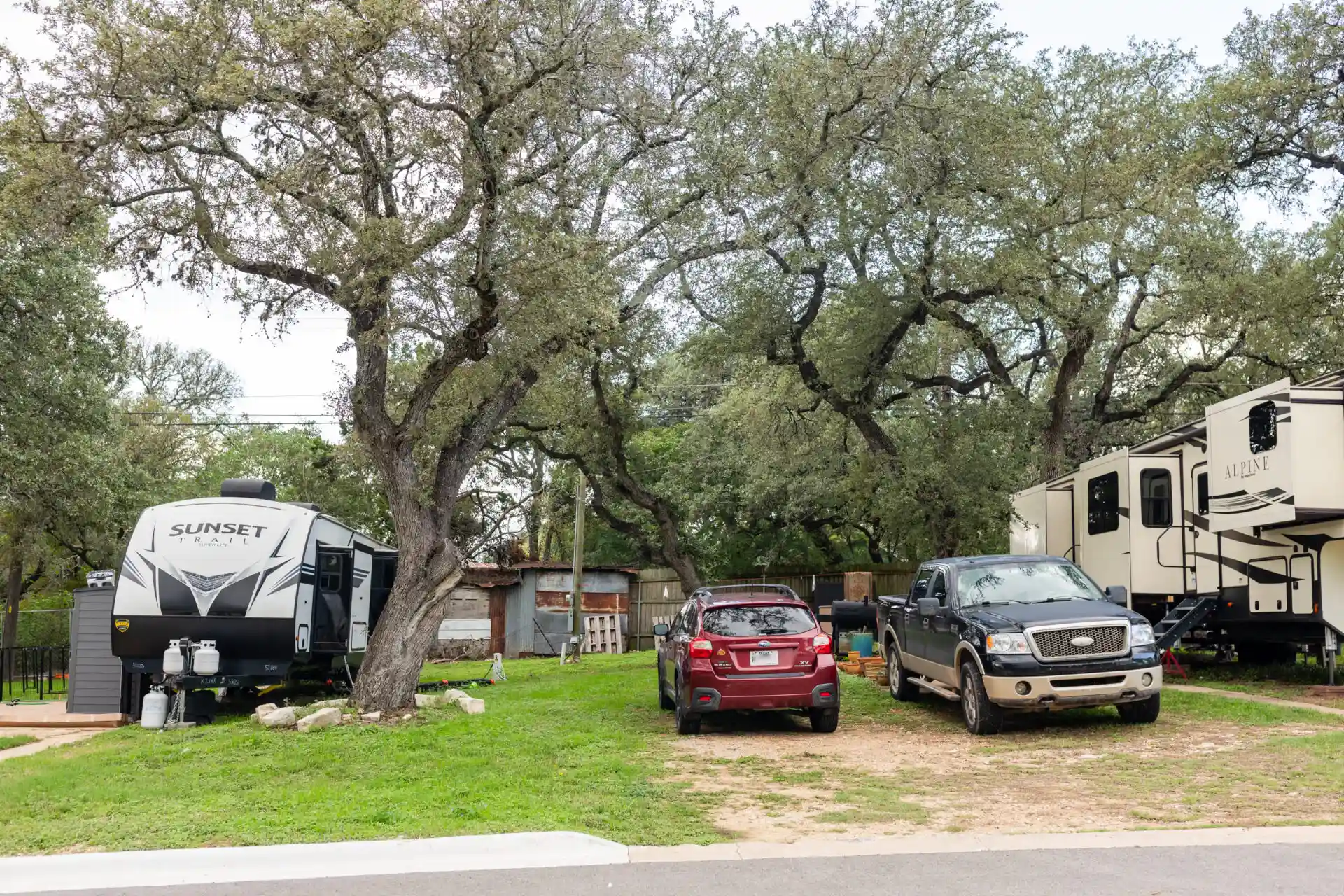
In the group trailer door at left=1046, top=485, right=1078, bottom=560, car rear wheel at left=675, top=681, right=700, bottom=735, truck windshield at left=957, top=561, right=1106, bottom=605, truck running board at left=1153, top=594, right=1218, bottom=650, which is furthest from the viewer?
trailer door at left=1046, top=485, right=1078, bottom=560

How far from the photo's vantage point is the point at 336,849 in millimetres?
6992

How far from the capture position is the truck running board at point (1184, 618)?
15.4 meters

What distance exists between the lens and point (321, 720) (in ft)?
43.1

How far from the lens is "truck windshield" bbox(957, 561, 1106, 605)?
12500mm

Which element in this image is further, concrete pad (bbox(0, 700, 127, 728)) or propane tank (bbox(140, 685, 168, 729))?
concrete pad (bbox(0, 700, 127, 728))

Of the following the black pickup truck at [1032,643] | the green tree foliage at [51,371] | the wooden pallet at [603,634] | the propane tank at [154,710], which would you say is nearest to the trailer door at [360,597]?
the propane tank at [154,710]

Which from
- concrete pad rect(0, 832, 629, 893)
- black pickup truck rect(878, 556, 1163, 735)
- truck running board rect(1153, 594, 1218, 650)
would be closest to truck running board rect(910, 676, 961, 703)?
black pickup truck rect(878, 556, 1163, 735)

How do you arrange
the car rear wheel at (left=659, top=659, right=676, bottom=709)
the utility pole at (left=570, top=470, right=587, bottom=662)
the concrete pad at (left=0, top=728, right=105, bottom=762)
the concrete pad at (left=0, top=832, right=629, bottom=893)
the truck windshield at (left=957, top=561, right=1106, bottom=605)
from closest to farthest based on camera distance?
the concrete pad at (left=0, top=832, right=629, bottom=893) → the truck windshield at (left=957, top=561, right=1106, bottom=605) → the concrete pad at (left=0, top=728, right=105, bottom=762) → the car rear wheel at (left=659, top=659, right=676, bottom=709) → the utility pole at (left=570, top=470, right=587, bottom=662)

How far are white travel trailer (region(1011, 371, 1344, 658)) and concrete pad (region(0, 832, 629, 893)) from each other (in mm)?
10394

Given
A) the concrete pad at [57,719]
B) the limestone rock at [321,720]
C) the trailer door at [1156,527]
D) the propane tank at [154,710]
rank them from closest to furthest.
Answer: the limestone rock at [321,720] → the propane tank at [154,710] → the concrete pad at [57,719] → the trailer door at [1156,527]

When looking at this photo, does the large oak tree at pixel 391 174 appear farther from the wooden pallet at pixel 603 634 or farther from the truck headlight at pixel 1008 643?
the wooden pallet at pixel 603 634

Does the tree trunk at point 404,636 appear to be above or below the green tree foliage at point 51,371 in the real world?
below

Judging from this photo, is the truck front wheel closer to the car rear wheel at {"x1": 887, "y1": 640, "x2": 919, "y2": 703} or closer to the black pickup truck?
the black pickup truck

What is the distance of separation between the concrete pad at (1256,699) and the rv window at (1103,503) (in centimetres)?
273
